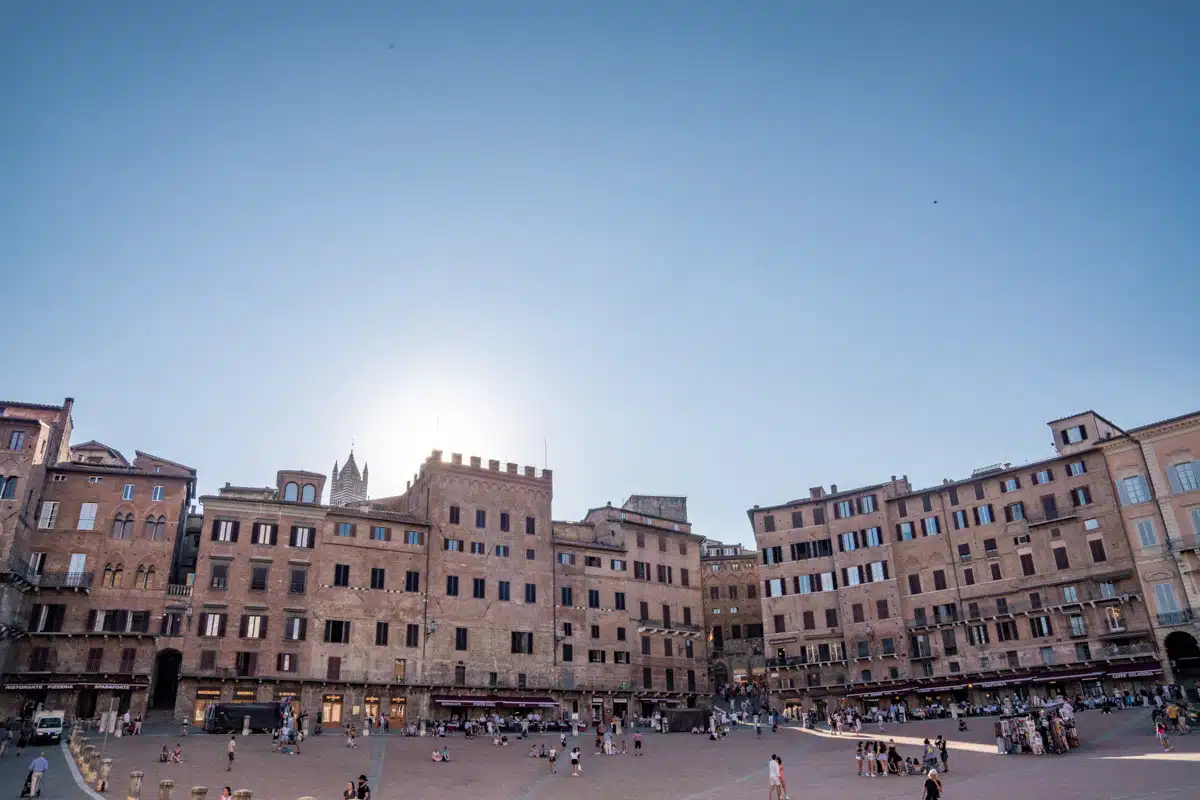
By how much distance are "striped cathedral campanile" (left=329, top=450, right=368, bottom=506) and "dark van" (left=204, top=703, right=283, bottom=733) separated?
273 feet

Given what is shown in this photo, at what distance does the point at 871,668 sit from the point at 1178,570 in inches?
885

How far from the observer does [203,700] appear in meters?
55.9

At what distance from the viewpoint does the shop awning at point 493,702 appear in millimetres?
62250

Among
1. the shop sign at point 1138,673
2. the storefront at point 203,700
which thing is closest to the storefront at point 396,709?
the storefront at point 203,700

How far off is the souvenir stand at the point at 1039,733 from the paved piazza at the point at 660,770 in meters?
1.16

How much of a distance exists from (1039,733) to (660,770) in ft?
54.8

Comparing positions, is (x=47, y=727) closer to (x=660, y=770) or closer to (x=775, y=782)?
(x=660, y=770)

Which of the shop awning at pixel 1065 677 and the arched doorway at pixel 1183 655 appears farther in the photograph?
the shop awning at pixel 1065 677

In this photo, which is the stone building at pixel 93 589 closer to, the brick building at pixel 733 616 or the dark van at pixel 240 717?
the dark van at pixel 240 717

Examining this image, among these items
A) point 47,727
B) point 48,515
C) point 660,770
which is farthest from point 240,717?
point 660,770

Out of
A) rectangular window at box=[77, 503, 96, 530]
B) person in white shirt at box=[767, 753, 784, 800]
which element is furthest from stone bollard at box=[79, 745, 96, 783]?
rectangular window at box=[77, 503, 96, 530]

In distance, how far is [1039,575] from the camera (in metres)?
66.3

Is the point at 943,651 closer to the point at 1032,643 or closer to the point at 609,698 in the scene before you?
the point at 1032,643

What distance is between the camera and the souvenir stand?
39781 millimetres
